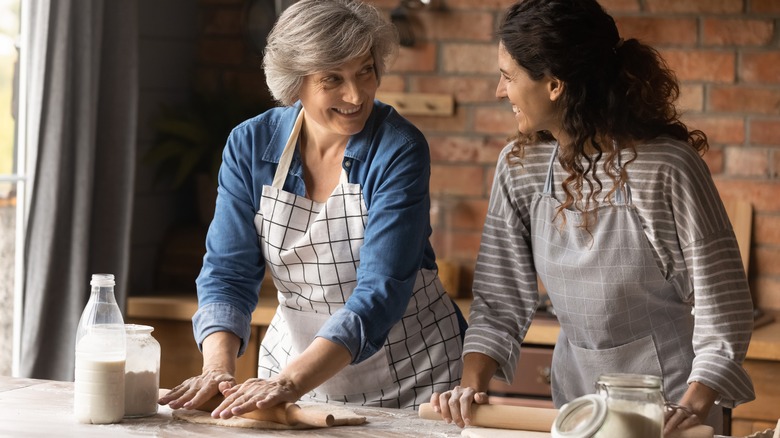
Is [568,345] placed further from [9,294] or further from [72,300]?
[9,294]

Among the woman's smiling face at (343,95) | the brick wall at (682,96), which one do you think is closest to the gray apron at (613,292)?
the woman's smiling face at (343,95)

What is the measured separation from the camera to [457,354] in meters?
1.98

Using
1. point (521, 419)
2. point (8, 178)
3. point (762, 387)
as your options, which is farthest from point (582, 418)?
point (8, 178)

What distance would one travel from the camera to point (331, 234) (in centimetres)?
185

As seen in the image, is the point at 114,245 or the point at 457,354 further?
the point at 114,245

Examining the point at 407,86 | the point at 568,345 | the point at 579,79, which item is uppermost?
the point at 407,86

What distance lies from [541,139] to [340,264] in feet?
1.37

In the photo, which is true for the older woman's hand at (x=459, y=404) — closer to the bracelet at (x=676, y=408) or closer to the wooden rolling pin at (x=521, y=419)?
the wooden rolling pin at (x=521, y=419)

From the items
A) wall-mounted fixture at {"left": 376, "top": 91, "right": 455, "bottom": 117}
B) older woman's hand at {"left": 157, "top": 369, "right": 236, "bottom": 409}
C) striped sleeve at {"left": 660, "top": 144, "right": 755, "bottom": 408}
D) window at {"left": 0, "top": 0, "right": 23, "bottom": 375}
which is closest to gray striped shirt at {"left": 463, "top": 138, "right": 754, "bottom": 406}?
striped sleeve at {"left": 660, "top": 144, "right": 755, "bottom": 408}

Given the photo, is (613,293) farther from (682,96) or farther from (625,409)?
(682,96)

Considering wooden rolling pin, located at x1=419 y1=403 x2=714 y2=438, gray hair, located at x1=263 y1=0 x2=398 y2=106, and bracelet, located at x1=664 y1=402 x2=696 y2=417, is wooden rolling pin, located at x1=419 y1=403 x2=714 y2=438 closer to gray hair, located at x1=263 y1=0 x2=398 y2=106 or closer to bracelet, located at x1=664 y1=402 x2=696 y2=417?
bracelet, located at x1=664 y1=402 x2=696 y2=417

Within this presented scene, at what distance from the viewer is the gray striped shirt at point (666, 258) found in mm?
1630

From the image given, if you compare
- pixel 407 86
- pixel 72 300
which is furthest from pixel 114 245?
pixel 407 86

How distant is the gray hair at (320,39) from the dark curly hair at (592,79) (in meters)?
0.23
